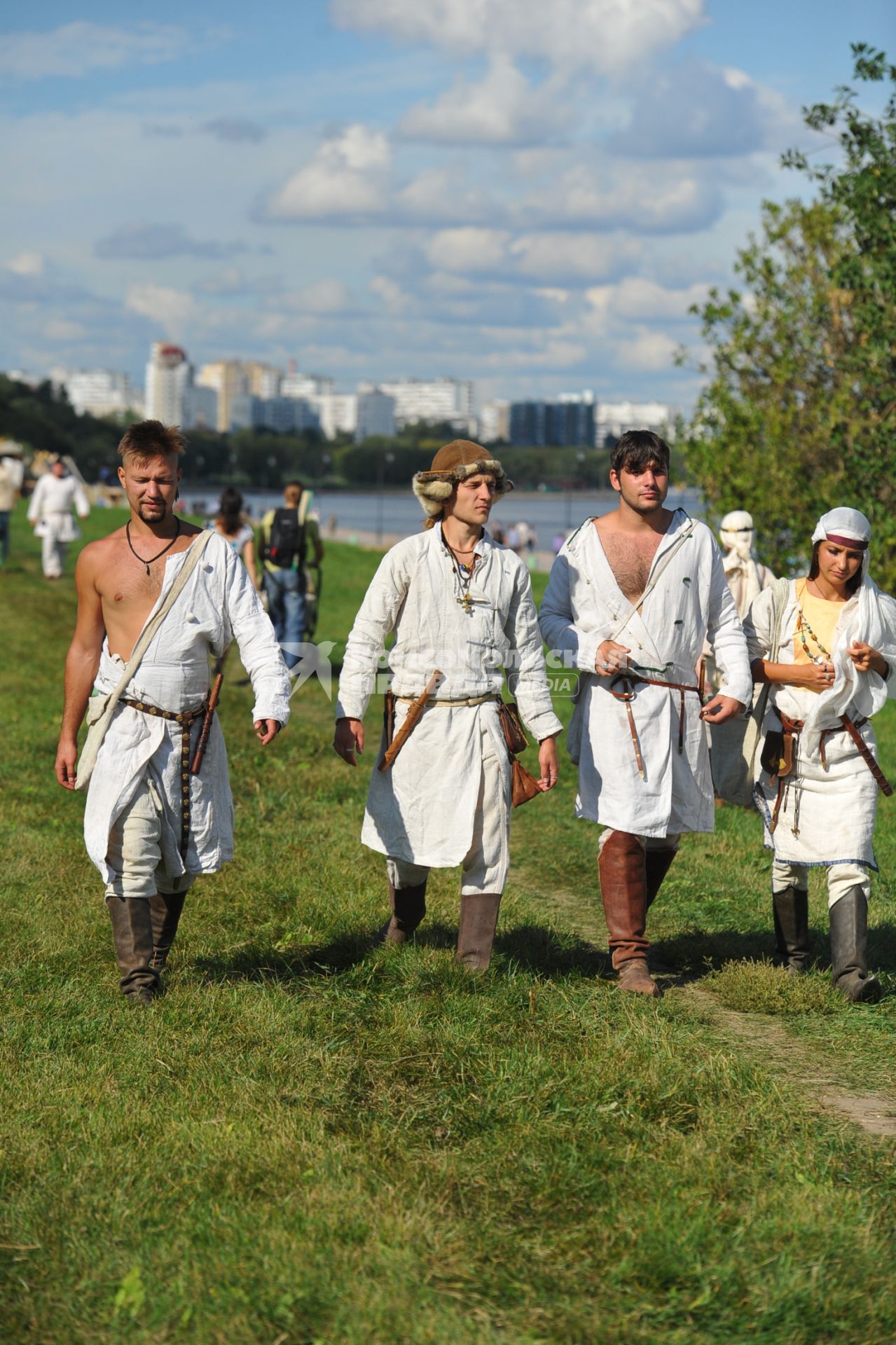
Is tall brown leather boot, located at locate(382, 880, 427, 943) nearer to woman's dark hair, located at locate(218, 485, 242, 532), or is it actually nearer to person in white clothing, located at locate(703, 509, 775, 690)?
person in white clothing, located at locate(703, 509, 775, 690)

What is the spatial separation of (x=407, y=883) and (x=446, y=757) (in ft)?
2.14

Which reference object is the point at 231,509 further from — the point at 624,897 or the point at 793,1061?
the point at 793,1061

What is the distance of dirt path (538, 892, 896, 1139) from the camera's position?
4836 mm

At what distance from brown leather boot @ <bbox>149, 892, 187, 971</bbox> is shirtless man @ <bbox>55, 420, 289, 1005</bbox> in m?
0.17

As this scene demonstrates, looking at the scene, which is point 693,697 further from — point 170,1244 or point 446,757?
point 170,1244

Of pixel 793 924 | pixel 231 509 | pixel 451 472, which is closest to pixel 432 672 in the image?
pixel 451 472

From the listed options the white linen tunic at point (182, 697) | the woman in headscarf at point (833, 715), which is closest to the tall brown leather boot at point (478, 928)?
the white linen tunic at point (182, 697)

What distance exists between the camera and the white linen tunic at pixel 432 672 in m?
5.92

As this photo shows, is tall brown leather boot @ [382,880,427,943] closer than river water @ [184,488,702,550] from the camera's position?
Yes

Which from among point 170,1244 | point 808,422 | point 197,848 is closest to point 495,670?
point 197,848

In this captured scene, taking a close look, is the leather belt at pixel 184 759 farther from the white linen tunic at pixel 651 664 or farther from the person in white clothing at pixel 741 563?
the person in white clothing at pixel 741 563

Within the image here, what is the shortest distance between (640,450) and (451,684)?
1150mm

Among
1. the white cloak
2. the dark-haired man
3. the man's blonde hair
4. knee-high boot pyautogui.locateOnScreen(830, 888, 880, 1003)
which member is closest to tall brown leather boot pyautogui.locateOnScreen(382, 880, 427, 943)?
the dark-haired man

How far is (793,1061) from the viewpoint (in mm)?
5363
